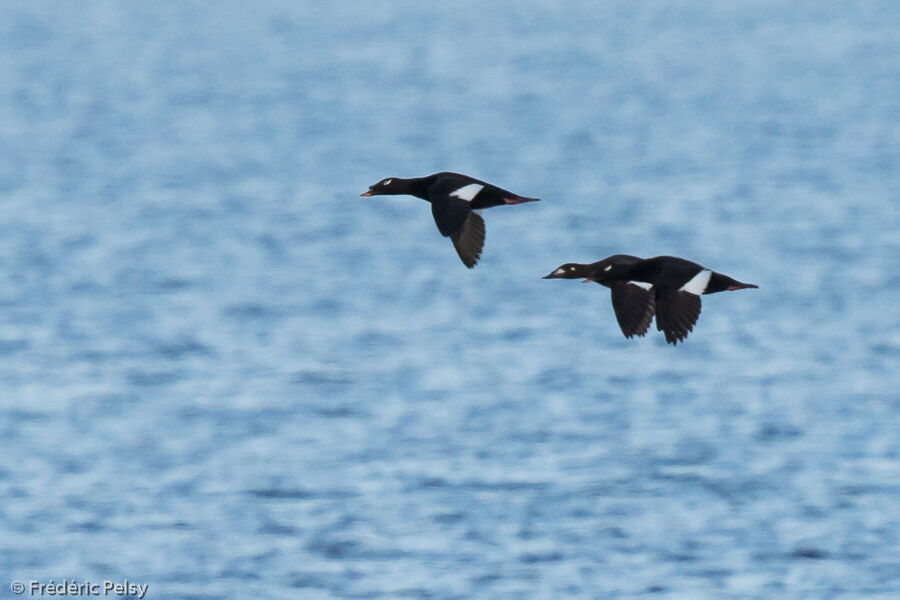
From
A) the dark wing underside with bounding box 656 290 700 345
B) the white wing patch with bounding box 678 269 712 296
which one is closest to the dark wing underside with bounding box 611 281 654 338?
the dark wing underside with bounding box 656 290 700 345

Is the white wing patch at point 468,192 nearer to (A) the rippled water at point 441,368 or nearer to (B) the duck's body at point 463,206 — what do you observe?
(B) the duck's body at point 463,206

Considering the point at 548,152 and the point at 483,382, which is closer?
the point at 483,382

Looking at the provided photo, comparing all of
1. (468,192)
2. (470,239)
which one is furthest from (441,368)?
(470,239)

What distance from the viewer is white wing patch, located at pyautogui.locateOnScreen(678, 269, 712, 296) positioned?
9.49 metres

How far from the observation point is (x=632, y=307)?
10.2m

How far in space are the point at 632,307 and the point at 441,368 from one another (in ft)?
46.1

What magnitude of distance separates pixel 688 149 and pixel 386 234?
14.8 m

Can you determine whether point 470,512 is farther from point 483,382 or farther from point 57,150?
point 57,150

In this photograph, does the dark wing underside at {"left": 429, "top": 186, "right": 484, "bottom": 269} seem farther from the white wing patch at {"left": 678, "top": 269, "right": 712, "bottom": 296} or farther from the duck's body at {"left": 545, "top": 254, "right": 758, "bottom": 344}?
the white wing patch at {"left": 678, "top": 269, "right": 712, "bottom": 296}

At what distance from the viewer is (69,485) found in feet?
64.2

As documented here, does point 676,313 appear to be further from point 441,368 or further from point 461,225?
point 441,368

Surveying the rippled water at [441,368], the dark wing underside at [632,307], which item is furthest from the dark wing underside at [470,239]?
the rippled water at [441,368]

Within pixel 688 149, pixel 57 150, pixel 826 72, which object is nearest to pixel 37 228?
pixel 57 150

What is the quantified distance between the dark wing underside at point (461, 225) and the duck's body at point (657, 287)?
781 mm
